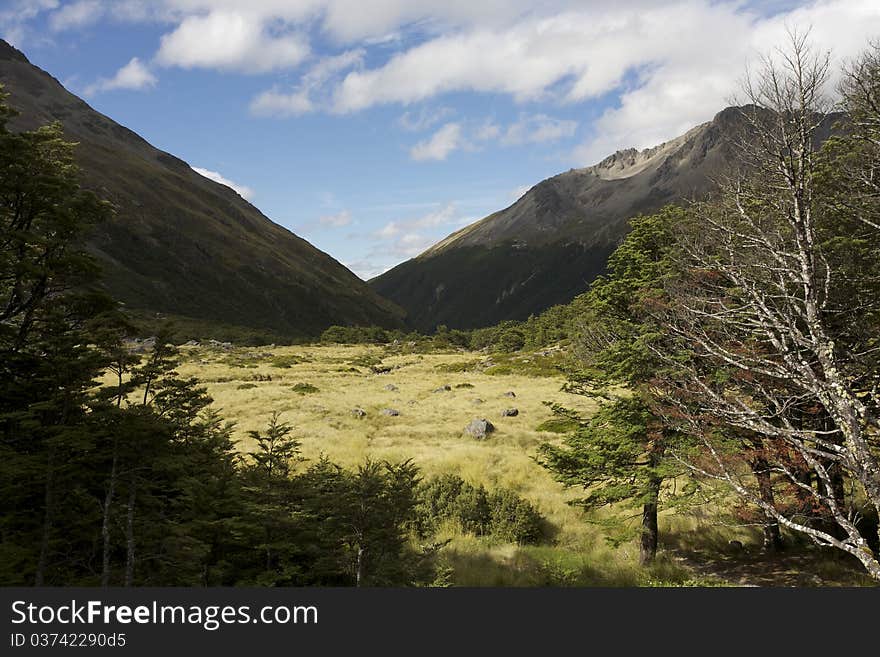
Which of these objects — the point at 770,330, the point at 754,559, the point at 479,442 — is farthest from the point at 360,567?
the point at 479,442

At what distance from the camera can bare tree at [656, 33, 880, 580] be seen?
9.33 meters

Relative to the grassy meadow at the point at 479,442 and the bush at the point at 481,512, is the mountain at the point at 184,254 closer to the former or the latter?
the grassy meadow at the point at 479,442

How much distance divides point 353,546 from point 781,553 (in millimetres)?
13692

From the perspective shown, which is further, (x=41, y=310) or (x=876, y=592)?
(x=41, y=310)

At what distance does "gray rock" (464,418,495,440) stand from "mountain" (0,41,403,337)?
291ft

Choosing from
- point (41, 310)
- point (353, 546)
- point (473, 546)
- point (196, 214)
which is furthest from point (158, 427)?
point (196, 214)

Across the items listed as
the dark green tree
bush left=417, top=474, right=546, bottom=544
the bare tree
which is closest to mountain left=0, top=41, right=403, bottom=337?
bush left=417, top=474, right=546, bottom=544

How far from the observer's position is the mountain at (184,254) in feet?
392

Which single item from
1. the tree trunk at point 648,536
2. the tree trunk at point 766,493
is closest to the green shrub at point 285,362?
the tree trunk at point 648,536

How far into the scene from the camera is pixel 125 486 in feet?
27.8

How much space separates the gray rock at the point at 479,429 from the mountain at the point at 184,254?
291 feet

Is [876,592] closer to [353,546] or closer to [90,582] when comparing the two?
[353,546]

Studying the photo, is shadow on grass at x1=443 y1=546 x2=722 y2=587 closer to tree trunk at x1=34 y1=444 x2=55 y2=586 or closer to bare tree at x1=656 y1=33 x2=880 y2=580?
bare tree at x1=656 y1=33 x2=880 y2=580

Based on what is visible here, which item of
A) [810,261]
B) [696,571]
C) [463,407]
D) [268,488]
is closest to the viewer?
[810,261]
